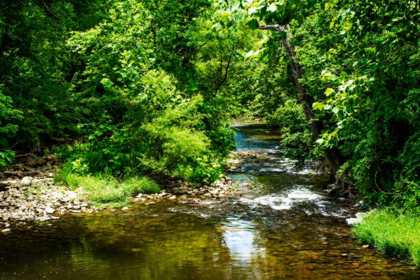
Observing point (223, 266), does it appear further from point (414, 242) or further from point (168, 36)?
point (168, 36)

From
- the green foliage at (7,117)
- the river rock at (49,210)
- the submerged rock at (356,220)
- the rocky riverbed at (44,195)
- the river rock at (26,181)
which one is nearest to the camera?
the green foliage at (7,117)

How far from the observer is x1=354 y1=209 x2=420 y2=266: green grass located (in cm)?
592

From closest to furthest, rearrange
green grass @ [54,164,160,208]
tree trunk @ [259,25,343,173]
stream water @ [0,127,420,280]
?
1. stream water @ [0,127,420,280]
2. green grass @ [54,164,160,208]
3. tree trunk @ [259,25,343,173]

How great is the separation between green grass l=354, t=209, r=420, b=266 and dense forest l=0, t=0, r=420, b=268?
46 centimetres

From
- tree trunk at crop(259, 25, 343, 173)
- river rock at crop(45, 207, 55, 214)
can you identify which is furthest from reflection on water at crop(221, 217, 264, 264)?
river rock at crop(45, 207, 55, 214)

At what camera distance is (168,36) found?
12805 mm

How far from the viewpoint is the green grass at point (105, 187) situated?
31.4ft

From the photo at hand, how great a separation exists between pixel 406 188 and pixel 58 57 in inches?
549

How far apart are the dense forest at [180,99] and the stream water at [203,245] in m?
1.61

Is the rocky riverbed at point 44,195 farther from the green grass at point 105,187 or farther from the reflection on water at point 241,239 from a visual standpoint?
the reflection on water at point 241,239

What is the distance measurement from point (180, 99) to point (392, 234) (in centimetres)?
748

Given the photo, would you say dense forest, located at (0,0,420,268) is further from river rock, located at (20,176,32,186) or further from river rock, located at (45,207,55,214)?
river rock, located at (45,207,55,214)

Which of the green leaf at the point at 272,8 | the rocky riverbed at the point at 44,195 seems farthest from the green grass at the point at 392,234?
the green leaf at the point at 272,8

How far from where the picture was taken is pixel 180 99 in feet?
38.1
